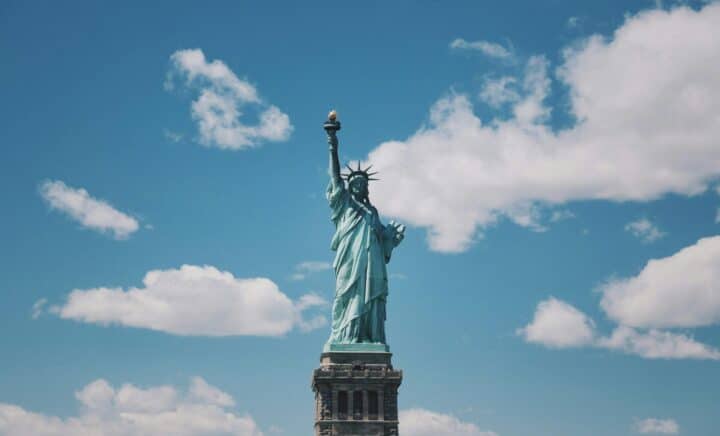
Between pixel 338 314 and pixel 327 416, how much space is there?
6.81m

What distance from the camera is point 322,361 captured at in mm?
91188

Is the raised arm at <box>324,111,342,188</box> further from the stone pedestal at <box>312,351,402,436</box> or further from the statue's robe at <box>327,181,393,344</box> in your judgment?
the stone pedestal at <box>312,351,402,436</box>

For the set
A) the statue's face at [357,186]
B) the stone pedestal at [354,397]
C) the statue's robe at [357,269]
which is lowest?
the stone pedestal at [354,397]

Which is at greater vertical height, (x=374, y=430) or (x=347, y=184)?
(x=347, y=184)

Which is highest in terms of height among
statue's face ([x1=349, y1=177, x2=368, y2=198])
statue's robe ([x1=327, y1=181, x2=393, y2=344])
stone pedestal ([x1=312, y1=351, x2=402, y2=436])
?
statue's face ([x1=349, y1=177, x2=368, y2=198])

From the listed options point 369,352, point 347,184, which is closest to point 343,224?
point 347,184

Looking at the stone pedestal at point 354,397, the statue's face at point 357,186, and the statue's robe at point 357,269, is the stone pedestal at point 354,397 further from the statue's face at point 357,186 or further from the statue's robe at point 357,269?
the statue's face at point 357,186

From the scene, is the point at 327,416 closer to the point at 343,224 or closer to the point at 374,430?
the point at 374,430

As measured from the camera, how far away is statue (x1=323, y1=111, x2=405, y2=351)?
91875mm

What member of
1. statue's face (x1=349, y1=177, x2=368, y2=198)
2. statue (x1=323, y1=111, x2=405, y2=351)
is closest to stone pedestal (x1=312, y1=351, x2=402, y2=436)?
statue (x1=323, y1=111, x2=405, y2=351)

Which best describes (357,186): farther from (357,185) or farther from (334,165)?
(334,165)

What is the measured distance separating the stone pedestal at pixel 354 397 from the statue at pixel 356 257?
1465 millimetres

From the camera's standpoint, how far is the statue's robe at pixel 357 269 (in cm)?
9188

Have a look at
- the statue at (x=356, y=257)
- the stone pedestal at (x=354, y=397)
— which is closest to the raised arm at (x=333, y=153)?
the statue at (x=356, y=257)
